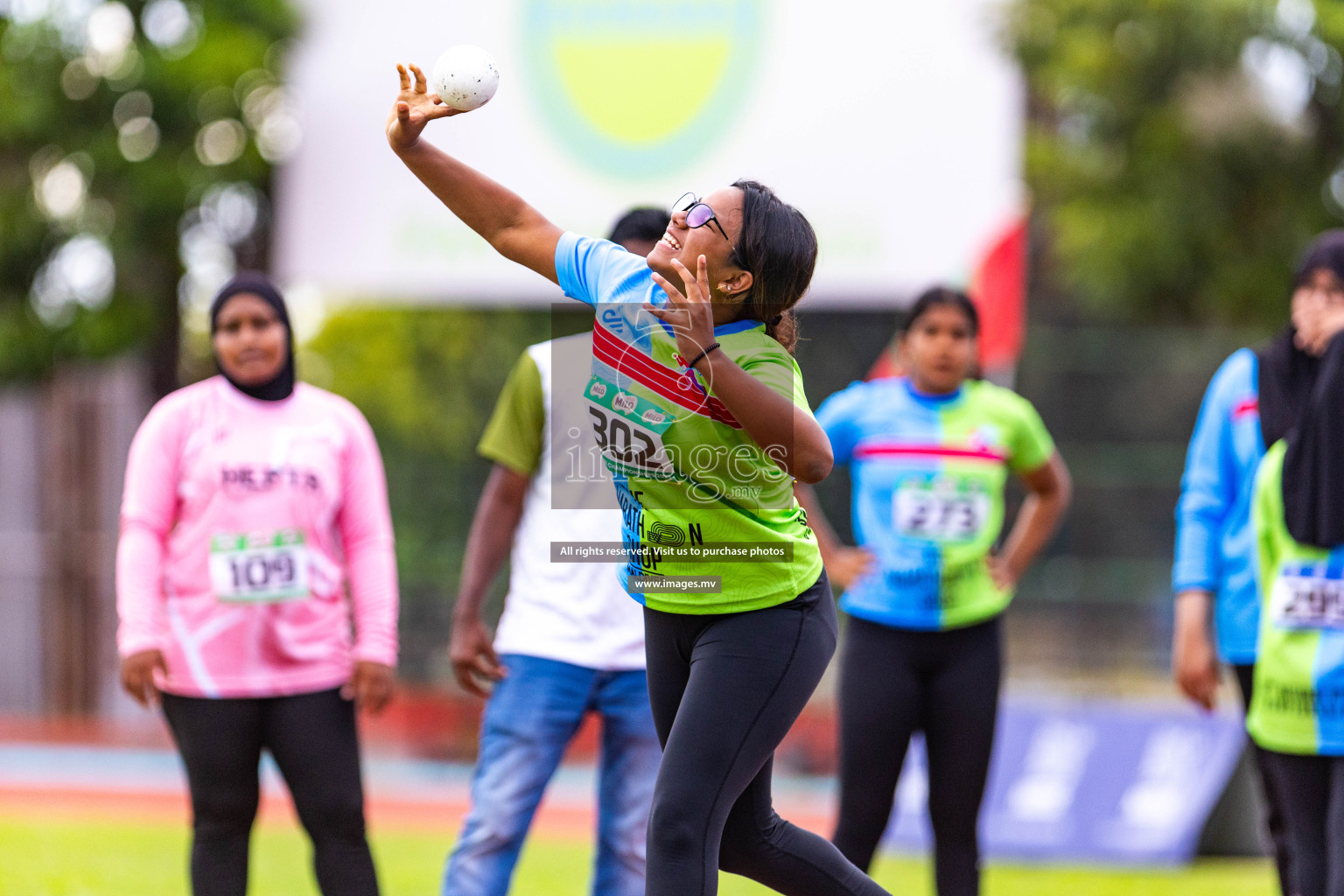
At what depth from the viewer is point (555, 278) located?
333cm

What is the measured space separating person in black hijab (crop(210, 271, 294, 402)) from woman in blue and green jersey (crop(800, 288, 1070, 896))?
5.46 feet

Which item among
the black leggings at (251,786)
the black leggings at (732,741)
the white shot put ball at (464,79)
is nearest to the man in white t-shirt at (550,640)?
the black leggings at (251,786)

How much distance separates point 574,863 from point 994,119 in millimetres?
6860

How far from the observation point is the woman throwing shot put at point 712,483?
304 cm

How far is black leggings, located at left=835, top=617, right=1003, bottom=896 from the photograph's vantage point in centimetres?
450

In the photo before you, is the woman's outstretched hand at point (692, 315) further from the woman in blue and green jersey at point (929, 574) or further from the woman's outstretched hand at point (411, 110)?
the woman in blue and green jersey at point (929, 574)

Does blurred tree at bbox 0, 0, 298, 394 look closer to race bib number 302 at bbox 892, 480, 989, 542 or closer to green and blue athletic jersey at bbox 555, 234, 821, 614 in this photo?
race bib number 302 at bbox 892, 480, 989, 542

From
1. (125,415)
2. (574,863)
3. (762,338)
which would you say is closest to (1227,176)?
(574,863)

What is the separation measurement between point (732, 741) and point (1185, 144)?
10.3 metres

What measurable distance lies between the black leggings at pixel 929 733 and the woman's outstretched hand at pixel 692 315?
1977 millimetres

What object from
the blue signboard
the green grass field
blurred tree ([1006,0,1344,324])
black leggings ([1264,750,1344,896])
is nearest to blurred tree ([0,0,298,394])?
the green grass field

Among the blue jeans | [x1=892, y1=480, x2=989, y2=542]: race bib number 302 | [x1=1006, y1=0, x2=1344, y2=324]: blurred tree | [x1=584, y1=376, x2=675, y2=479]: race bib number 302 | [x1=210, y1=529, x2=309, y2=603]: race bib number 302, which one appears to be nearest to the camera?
[x1=584, y1=376, x2=675, y2=479]: race bib number 302

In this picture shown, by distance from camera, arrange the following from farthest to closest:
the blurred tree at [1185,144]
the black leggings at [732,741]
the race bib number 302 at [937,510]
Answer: the blurred tree at [1185,144] → the race bib number 302 at [937,510] → the black leggings at [732,741]

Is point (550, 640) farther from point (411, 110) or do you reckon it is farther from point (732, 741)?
point (411, 110)
